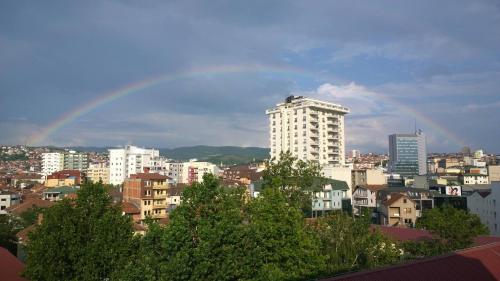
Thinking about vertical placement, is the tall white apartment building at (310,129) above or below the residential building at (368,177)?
above

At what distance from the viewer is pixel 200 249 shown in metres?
11.9

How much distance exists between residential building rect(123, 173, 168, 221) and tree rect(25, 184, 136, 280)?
3003 centimetres

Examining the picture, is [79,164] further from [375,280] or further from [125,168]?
[375,280]

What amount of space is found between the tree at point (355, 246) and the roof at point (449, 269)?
14.9ft

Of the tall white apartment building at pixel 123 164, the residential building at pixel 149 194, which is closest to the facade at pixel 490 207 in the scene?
the residential building at pixel 149 194

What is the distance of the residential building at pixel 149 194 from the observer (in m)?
49.4

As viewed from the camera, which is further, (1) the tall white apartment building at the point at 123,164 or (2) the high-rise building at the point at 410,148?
(2) the high-rise building at the point at 410,148

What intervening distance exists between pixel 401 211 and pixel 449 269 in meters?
36.7

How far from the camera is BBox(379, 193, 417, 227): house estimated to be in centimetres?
4744

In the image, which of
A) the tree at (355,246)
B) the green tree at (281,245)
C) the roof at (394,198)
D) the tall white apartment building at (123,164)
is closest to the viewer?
the green tree at (281,245)

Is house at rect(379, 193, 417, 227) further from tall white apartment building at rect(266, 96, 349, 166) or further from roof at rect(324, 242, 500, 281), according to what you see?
tall white apartment building at rect(266, 96, 349, 166)

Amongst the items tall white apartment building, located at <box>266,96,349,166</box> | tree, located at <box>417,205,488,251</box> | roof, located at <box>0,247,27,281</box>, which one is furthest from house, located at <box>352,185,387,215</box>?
roof, located at <box>0,247,27,281</box>

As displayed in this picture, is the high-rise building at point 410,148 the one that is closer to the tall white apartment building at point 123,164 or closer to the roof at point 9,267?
the tall white apartment building at point 123,164

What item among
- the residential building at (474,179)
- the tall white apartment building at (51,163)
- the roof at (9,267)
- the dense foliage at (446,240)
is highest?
the tall white apartment building at (51,163)
